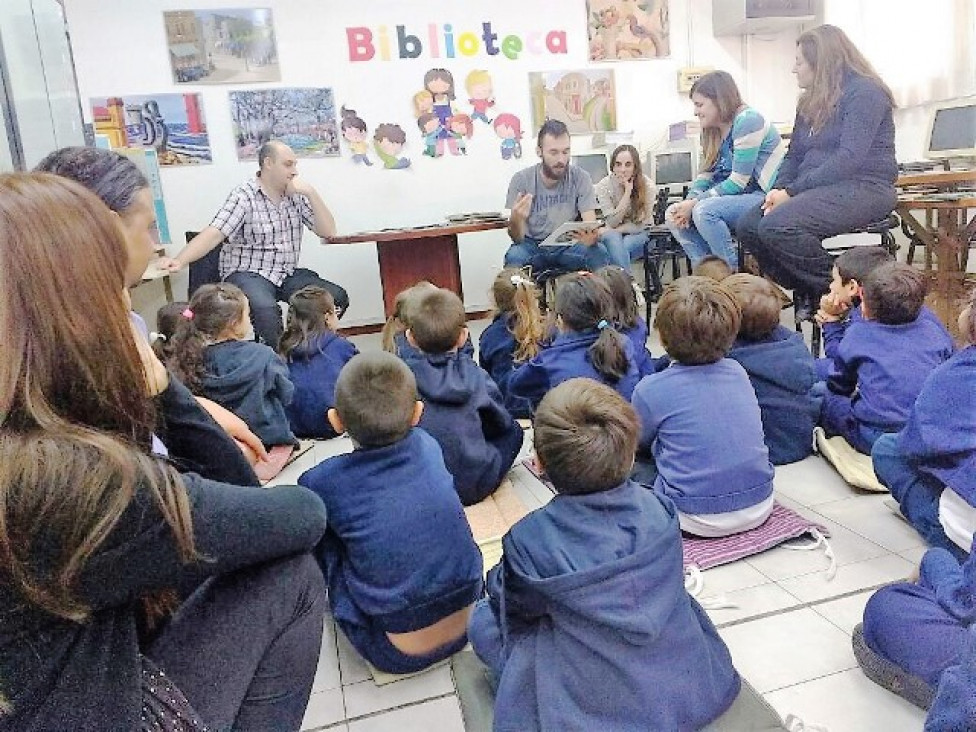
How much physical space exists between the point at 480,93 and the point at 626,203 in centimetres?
134

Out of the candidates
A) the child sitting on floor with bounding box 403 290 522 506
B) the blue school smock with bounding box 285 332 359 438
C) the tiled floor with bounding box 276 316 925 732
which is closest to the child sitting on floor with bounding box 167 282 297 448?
the blue school smock with bounding box 285 332 359 438

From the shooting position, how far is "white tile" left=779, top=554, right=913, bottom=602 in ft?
5.28

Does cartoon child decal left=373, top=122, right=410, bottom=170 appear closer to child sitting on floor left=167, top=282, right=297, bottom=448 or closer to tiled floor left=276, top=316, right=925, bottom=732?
child sitting on floor left=167, top=282, right=297, bottom=448

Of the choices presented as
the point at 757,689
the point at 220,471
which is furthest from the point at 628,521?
the point at 220,471

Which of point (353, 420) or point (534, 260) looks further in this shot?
point (534, 260)

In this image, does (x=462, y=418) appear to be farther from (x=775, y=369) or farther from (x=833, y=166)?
(x=833, y=166)

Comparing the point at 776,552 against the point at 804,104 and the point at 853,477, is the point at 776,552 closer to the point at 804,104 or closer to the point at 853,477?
the point at 853,477

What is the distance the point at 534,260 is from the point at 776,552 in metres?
2.60

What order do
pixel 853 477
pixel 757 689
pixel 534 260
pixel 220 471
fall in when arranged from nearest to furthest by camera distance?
pixel 220 471, pixel 757 689, pixel 853 477, pixel 534 260

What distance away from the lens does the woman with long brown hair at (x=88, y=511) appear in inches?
28.6

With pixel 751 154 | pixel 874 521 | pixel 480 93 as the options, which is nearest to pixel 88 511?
pixel 874 521

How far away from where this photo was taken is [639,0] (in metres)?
5.28

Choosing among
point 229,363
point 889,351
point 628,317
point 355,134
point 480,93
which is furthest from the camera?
point 480,93

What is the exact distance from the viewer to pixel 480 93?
16.9ft
